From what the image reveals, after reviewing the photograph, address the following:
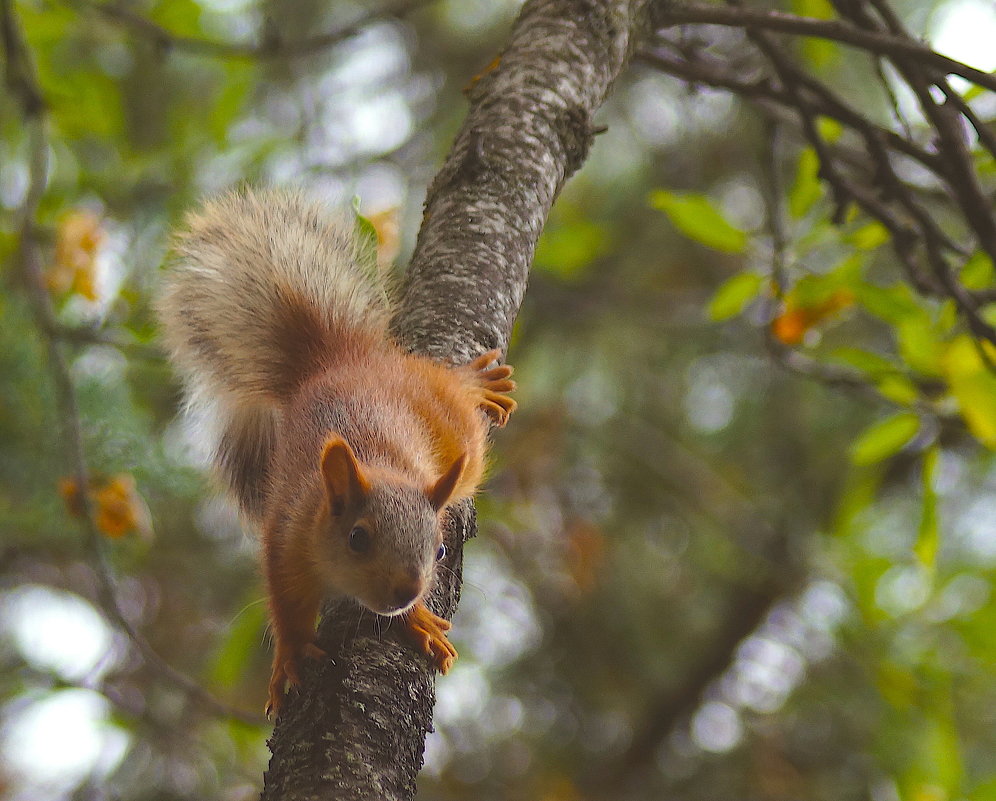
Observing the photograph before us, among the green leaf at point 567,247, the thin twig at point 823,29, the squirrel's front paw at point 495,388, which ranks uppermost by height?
the green leaf at point 567,247

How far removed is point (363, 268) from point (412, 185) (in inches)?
67.6

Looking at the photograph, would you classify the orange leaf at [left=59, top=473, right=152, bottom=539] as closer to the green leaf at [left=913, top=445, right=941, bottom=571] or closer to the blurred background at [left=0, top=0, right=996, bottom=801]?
the blurred background at [left=0, top=0, right=996, bottom=801]

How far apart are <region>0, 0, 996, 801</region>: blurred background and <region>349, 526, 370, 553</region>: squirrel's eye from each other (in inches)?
31.9

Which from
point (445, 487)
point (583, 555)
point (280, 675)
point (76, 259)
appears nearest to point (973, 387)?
point (445, 487)

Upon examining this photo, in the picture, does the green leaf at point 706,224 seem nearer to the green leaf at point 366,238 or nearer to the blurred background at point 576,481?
the blurred background at point 576,481

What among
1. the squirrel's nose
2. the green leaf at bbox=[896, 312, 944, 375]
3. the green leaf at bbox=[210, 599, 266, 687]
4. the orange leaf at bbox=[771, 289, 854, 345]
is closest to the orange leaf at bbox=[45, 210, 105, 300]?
the green leaf at bbox=[210, 599, 266, 687]

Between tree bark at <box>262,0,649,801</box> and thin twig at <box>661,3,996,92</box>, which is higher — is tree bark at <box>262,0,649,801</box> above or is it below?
below

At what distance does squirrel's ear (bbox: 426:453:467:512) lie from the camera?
5.00ft

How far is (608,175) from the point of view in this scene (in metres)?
4.06

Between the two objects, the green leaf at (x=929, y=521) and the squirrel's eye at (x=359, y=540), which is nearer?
the squirrel's eye at (x=359, y=540)

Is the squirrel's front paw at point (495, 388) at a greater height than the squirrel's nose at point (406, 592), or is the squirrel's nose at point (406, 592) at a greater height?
the squirrel's front paw at point (495, 388)

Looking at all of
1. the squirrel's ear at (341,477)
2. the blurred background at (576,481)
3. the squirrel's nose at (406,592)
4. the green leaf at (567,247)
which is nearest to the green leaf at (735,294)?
the blurred background at (576,481)

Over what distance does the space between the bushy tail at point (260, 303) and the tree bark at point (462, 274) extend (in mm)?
466

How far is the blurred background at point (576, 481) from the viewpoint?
2.53 m
